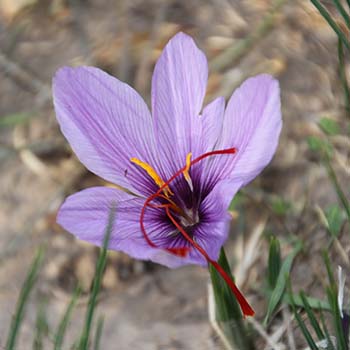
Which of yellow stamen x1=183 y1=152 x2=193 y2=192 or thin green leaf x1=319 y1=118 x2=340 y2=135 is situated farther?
thin green leaf x1=319 y1=118 x2=340 y2=135

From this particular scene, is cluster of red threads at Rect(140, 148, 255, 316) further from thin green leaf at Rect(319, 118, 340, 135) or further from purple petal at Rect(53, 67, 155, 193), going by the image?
thin green leaf at Rect(319, 118, 340, 135)

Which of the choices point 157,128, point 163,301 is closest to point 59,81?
point 157,128

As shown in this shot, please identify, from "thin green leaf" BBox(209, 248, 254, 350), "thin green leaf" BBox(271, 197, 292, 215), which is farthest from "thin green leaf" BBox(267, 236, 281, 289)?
"thin green leaf" BBox(271, 197, 292, 215)

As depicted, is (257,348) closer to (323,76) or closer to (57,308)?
(57,308)

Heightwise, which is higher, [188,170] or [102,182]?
[188,170]

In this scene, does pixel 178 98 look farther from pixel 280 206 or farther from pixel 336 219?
pixel 280 206

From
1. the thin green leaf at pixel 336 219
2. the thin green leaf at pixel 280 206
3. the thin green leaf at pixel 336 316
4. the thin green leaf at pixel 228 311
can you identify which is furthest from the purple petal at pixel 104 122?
the thin green leaf at pixel 280 206

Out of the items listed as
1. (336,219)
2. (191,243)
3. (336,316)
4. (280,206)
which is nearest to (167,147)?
(191,243)
